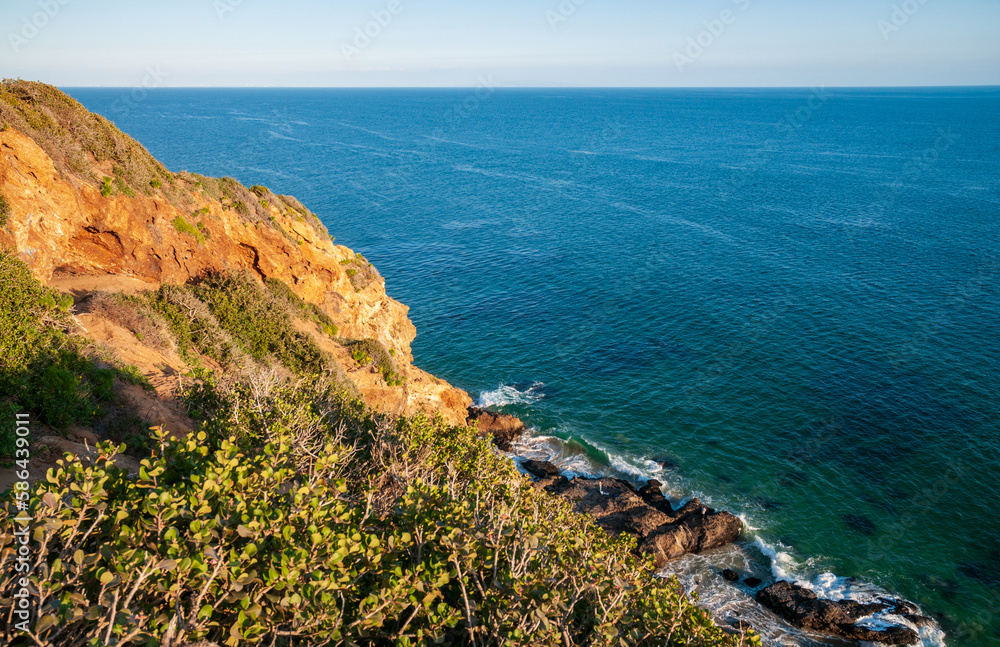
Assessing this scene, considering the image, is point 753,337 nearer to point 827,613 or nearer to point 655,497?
point 655,497

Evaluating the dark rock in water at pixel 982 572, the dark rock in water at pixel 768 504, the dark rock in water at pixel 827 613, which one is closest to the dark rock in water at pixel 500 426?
the dark rock in water at pixel 768 504

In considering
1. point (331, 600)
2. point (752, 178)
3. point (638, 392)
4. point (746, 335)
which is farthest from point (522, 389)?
Result: point (752, 178)

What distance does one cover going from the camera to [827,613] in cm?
2598

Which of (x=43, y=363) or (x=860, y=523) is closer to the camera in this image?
(x=43, y=363)

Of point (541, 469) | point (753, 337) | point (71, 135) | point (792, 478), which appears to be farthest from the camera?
point (753, 337)

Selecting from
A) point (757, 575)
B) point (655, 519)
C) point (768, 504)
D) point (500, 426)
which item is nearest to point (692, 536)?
point (655, 519)

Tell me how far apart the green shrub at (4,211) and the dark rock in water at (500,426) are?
27.3 metres

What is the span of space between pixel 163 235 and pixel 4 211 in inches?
293

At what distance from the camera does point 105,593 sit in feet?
24.8

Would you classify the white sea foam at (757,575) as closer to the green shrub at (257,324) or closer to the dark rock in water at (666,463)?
the dark rock in water at (666,463)

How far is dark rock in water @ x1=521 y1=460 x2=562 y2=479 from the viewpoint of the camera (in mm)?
36000

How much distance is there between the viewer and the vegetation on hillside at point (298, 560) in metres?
7.52

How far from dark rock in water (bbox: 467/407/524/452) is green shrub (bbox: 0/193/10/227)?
1074 inches

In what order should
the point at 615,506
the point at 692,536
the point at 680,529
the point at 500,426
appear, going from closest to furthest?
the point at 692,536 < the point at 680,529 < the point at 615,506 < the point at 500,426
